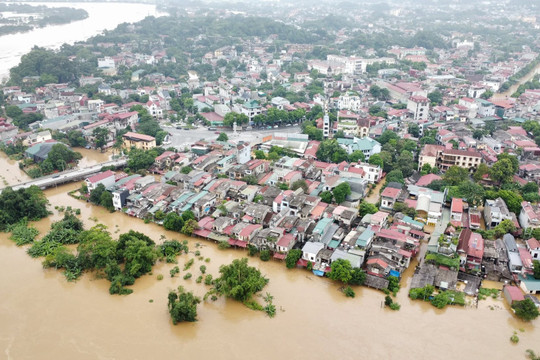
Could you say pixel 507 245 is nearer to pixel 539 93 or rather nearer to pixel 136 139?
pixel 136 139

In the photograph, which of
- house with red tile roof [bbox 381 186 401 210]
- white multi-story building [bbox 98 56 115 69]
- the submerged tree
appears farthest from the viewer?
white multi-story building [bbox 98 56 115 69]

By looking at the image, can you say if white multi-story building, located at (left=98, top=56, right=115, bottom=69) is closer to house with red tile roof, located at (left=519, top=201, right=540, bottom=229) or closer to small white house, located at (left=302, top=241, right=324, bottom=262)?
small white house, located at (left=302, top=241, right=324, bottom=262)

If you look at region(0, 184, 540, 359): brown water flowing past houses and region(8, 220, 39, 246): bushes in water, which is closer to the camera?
region(0, 184, 540, 359): brown water flowing past houses

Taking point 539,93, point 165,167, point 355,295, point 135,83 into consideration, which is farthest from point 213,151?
point 539,93

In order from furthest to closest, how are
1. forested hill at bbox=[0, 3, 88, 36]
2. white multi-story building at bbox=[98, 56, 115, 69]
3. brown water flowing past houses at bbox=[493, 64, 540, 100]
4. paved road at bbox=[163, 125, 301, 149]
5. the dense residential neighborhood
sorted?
forested hill at bbox=[0, 3, 88, 36], white multi-story building at bbox=[98, 56, 115, 69], brown water flowing past houses at bbox=[493, 64, 540, 100], paved road at bbox=[163, 125, 301, 149], the dense residential neighborhood

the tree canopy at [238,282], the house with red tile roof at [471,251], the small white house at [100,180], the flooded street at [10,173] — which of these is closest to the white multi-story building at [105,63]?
the flooded street at [10,173]

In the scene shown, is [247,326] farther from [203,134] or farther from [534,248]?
[203,134]

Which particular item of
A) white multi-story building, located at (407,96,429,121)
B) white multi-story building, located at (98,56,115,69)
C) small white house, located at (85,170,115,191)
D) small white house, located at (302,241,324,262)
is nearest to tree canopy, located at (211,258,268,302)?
small white house, located at (302,241,324,262)
